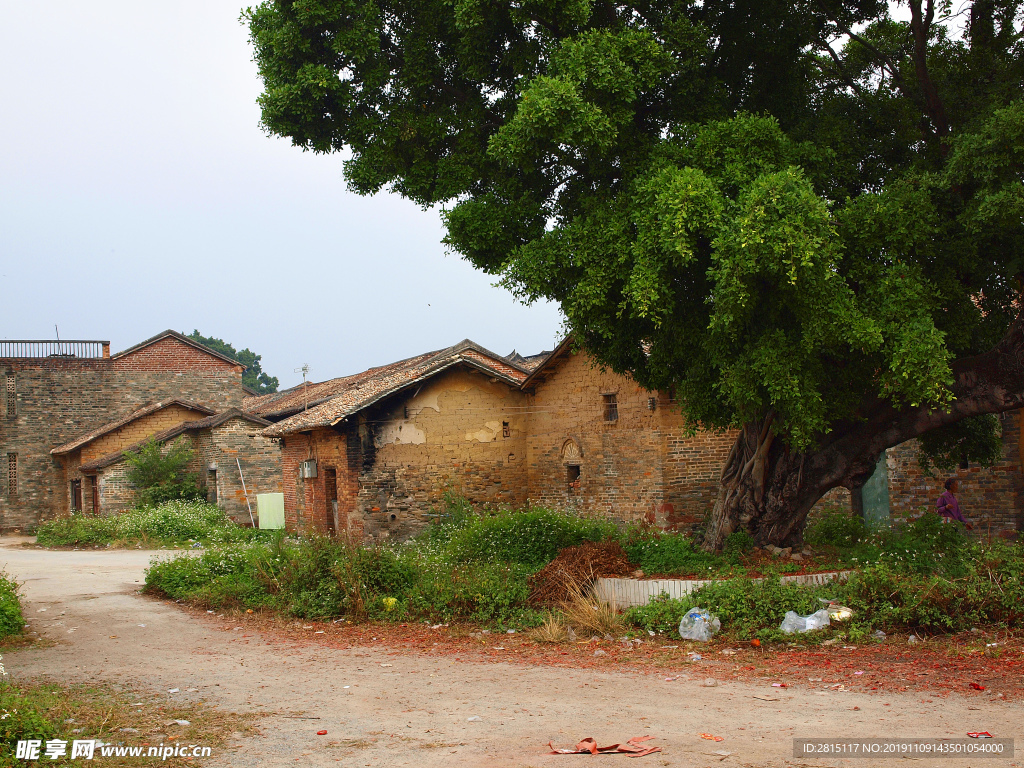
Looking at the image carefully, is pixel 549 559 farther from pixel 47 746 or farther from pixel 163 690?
pixel 47 746

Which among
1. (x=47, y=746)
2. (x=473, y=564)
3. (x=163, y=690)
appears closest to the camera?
(x=47, y=746)

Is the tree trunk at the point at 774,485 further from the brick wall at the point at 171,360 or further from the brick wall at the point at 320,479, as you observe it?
the brick wall at the point at 171,360

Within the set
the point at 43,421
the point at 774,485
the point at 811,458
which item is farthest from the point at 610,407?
the point at 43,421

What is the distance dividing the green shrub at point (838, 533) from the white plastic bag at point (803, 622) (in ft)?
11.7

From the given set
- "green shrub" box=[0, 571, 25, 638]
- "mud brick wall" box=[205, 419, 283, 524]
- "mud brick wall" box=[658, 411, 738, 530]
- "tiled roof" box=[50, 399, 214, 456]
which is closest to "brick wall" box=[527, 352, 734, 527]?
"mud brick wall" box=[658, 411, 738, 530]

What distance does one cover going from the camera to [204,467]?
89.8 feet

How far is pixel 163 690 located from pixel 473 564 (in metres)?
4.43

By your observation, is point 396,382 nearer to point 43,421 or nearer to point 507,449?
point 507,449

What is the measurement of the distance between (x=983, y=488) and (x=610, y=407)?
6935 mm

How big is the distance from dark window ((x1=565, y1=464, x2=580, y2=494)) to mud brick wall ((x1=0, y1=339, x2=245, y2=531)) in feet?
69.4

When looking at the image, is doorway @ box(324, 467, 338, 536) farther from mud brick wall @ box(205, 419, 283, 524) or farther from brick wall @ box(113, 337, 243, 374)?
brick wall @ box(113, 337, 243, 374)

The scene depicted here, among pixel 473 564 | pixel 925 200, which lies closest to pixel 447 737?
pixel 473 564

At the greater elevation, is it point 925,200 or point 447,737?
point 925,200

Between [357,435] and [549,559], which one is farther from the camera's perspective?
[357,435]
